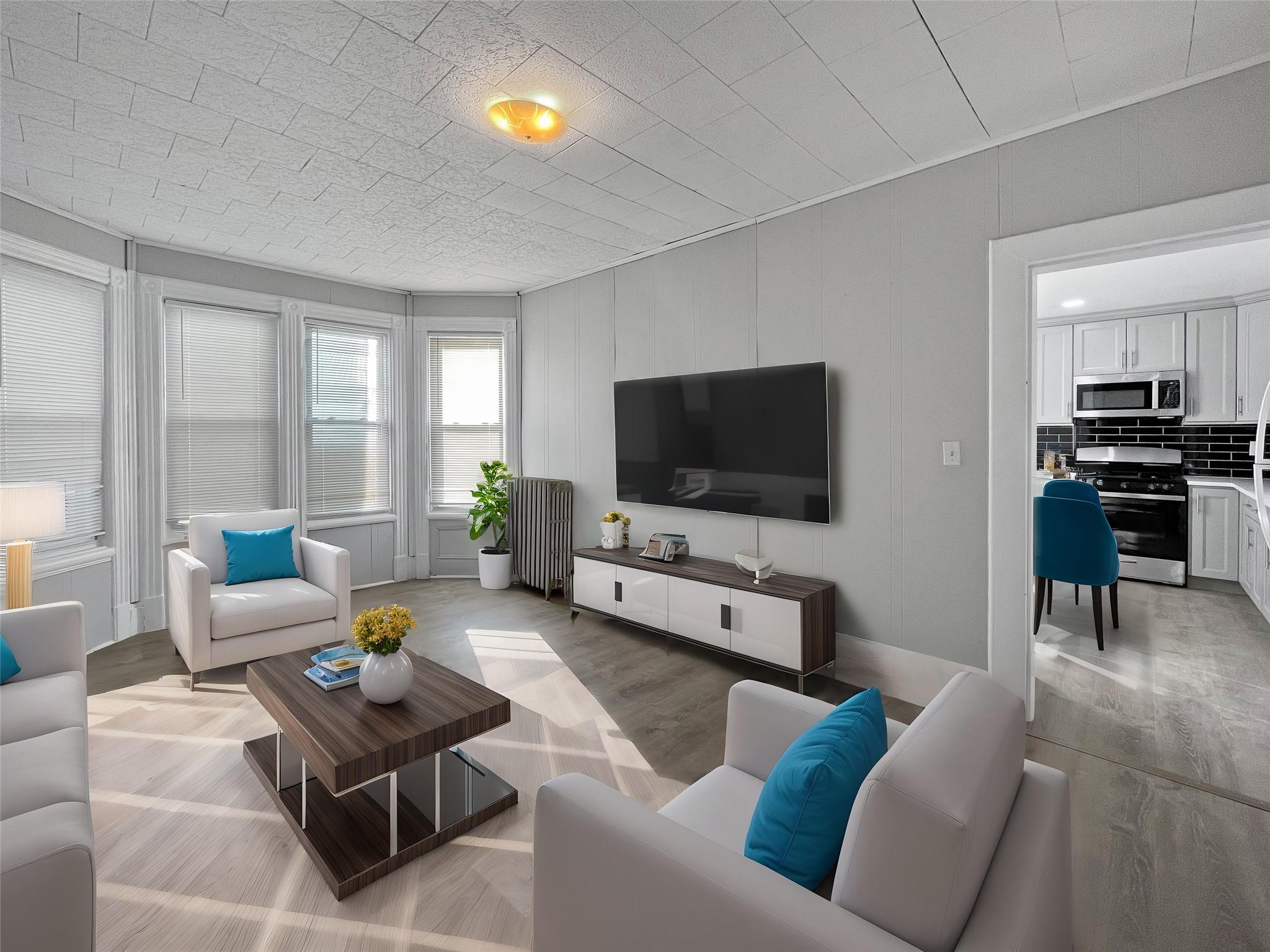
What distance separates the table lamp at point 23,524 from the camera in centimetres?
296

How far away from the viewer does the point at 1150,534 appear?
17.5 feet

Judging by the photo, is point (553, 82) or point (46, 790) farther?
point (553, 82)

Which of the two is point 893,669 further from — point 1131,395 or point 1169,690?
point 1131,395

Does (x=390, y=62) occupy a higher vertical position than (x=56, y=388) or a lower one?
higher

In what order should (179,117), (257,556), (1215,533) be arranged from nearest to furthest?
1. (179,117)
2. (257,556)
3. (1215,533)

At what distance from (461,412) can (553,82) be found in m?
3.80

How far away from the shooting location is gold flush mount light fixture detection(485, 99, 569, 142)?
245 centimetres

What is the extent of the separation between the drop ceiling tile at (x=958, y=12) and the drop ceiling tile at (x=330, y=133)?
2195 mm

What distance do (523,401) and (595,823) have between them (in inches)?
189

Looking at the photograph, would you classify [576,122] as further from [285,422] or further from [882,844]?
[285,422]

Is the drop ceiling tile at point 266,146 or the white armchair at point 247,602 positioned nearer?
the drop ceiling tile at point 266,146

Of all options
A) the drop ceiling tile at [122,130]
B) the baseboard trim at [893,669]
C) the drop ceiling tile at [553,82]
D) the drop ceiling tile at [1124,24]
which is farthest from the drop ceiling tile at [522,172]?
the baseboard trim at [893,669]

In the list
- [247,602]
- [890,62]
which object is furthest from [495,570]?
[890,62]

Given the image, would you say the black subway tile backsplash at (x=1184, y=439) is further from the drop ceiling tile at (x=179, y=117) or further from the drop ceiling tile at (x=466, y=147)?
the drop ceiling tile at (x=179, y=117)
